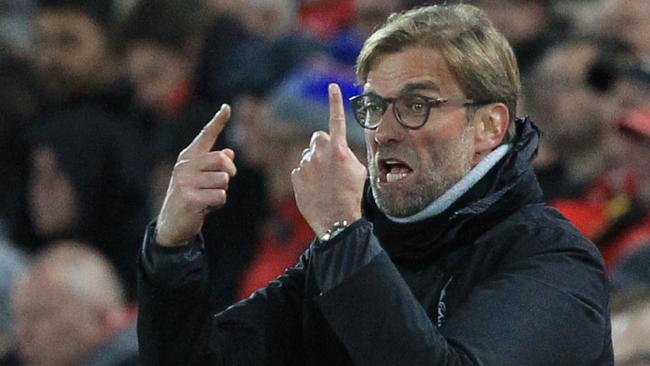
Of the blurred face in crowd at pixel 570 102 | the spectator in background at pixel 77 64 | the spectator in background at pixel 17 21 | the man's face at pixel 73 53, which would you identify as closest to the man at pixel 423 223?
the blurred face in crowd at pixel 570 102

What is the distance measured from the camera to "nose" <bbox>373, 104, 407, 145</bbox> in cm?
370

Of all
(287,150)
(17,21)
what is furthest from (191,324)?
(17,21)

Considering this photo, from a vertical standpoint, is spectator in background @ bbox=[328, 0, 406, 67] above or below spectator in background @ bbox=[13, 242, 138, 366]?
above

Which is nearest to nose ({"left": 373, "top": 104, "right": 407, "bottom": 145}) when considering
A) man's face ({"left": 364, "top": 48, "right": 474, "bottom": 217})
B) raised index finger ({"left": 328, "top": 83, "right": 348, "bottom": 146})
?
man's face ({"left": 364, "top": 48, "right": 474, "bottom": 217})

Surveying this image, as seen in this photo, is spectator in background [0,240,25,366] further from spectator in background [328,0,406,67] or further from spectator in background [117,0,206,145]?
spectator in background [328,0,406,67]

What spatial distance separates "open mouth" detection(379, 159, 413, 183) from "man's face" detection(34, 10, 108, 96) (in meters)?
4.38

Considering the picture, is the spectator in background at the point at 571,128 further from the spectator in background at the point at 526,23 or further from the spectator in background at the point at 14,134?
the spectator in background at the point at 14,134

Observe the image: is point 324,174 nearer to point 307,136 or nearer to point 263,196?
point 307,136

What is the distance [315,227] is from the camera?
137 inches

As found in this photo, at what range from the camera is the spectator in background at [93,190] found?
7.40 metres

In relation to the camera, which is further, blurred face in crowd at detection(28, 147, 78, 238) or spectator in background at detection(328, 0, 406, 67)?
spectator in background at detection(328, 0, 406, 67)

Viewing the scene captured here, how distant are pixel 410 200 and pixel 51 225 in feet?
13.1

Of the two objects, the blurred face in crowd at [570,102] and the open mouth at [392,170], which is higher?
the open mouth at [392,170]

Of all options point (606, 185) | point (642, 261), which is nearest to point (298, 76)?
point (606, 185)
